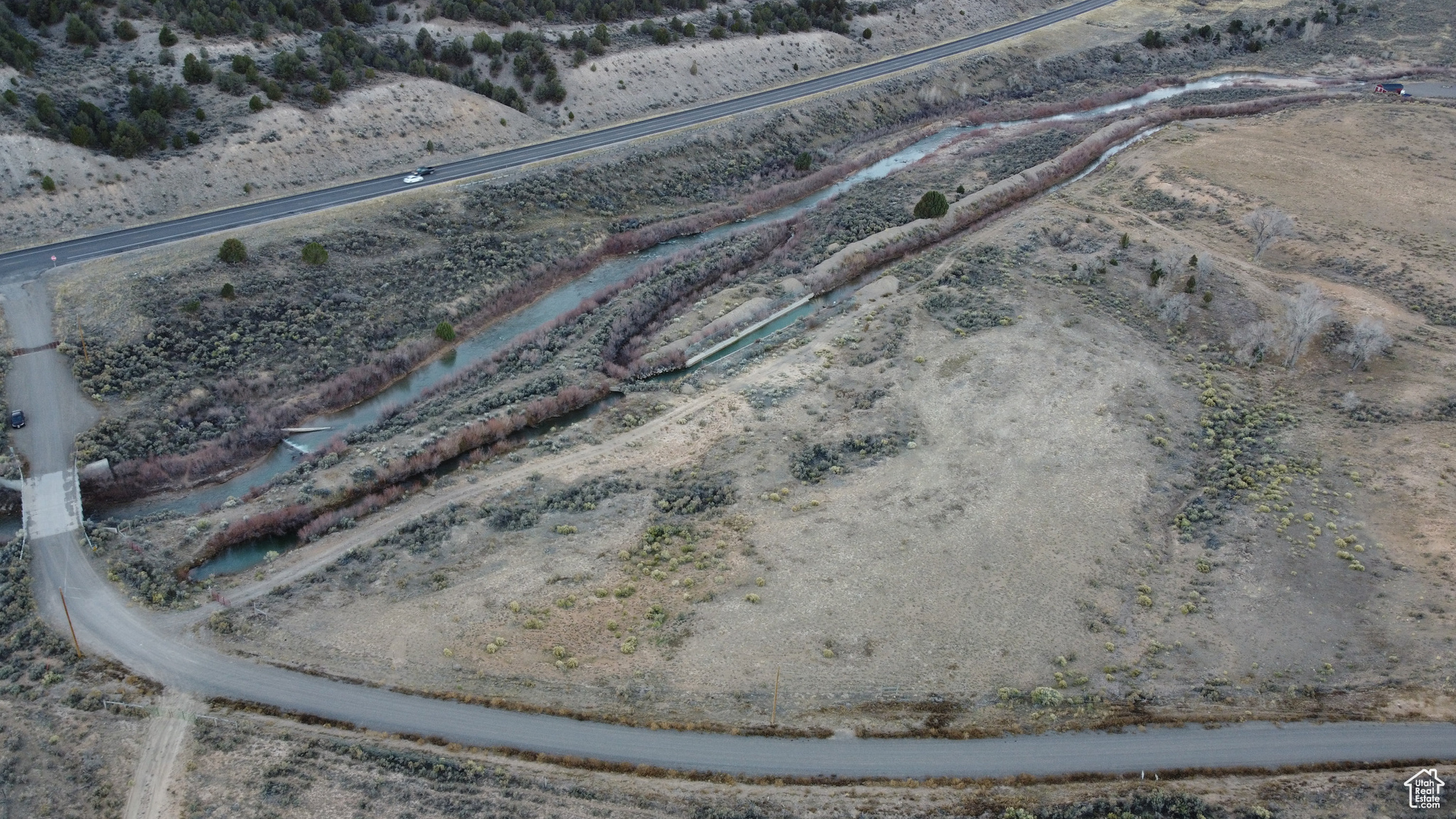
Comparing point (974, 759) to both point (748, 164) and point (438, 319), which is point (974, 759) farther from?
point (748, 164)

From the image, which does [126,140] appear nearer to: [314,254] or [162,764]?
[314,254]

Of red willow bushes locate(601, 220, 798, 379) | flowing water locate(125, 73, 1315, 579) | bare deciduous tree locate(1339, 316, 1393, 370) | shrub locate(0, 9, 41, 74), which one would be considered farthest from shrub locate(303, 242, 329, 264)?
bare deciduous tree locate(1339, 316, 1393, 370)

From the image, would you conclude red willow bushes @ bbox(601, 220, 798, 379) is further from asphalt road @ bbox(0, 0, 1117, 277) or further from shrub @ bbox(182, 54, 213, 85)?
shrub @ bbox(182, 54, 213, 85)

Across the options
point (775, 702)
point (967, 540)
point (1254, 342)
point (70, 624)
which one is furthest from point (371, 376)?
point (1254, 342)

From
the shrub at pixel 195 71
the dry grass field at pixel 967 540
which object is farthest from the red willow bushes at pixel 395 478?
the shrub at pixel 195 71

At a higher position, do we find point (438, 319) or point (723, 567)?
point (438, 319)

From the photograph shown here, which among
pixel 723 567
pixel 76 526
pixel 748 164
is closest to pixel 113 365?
pixel 76 526

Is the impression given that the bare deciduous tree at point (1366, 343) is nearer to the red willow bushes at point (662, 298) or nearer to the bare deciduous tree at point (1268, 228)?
the bare deciduous tree at point (1268, 228)
